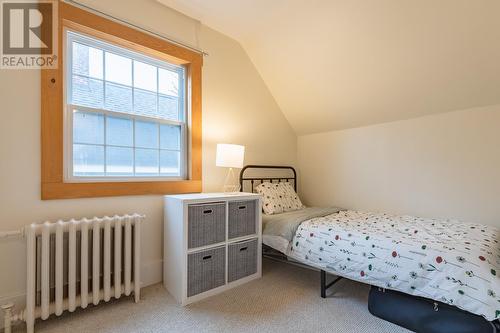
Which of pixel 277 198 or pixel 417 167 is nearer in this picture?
pixel 417 167

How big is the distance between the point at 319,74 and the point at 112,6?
2.07m

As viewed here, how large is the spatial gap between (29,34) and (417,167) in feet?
11.8

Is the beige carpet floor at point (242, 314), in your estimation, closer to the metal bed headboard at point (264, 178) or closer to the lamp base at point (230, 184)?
the lamp base at point (230, 184)

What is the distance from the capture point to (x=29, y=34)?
5.70 feet

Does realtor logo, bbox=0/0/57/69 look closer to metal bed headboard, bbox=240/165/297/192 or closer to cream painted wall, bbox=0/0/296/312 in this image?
cream painted wall, bbox=0/0/296/312

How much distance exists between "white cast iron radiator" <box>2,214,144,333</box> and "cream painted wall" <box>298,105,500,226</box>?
8.22ft

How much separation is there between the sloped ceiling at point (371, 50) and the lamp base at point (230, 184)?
133 centimetres

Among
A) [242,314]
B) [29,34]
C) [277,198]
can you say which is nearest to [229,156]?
[277,198]

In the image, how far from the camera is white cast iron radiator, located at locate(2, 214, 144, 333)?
5.19 ft

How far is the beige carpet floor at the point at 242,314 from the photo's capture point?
1636 mm

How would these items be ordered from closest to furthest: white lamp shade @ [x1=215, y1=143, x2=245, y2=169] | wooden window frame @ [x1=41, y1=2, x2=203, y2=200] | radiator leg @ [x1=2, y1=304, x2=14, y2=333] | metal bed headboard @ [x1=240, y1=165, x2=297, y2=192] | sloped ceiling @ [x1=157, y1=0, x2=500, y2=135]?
1. radiator leg @ [x1=2, y1=304, x2=14, y2=333]
2. wooden window frame @ [x1=41, y1=2, x2=203, y2=200]
3. sloped ceiling @ [x1=157, y1=0, x2=500, y2=135]
4. white lamp shade @ [x1=215, y1=143, x2=245, y2=169]
5. metal bed headboard @ [x1=240, y1=165, x2=297, y2=192]

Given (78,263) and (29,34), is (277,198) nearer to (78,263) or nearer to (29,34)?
(78,263)

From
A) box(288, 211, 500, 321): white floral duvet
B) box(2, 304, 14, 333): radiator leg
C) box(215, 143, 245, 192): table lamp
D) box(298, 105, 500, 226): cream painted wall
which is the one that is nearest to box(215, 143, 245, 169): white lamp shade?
box(215, 143, 245, 192): table lamp

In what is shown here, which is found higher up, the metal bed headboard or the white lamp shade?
the white lamp shade
